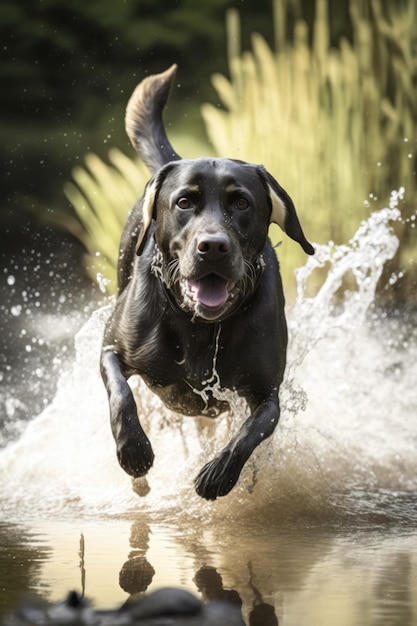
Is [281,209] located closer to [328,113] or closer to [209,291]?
[209,291]

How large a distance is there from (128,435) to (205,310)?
1.33 feet

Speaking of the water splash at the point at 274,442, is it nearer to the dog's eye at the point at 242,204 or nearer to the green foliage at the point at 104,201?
the dog's eye at the point at 242,204

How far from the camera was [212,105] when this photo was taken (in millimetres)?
7305

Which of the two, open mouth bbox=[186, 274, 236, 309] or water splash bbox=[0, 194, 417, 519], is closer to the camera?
open mouth bbox=[186, 274, 236, 309]

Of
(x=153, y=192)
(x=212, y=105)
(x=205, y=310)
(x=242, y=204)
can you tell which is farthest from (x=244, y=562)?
(x=212, y=105)

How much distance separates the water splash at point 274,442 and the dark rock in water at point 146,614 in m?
1.24

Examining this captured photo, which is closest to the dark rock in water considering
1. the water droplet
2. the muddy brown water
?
the muddy brown water

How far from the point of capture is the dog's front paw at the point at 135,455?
308 cm

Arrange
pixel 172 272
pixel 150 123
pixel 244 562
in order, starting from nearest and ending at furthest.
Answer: pixel 244 562, pixel 172 272, pixel 150 123

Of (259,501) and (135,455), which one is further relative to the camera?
(259,501)

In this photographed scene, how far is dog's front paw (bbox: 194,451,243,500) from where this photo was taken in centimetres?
301

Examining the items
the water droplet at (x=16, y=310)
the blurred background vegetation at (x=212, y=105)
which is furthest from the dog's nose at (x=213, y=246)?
the water droplet at (x=16, y=310)

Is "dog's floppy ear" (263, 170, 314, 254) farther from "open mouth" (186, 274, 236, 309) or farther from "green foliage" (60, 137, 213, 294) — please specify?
"green foliage" (60, 137, 213, 294)

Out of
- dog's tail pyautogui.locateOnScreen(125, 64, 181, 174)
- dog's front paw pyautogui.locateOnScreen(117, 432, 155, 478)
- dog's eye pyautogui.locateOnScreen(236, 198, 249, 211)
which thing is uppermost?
dog's tail pyautogui.locateOnScreen(125, 64, 181, 174)
